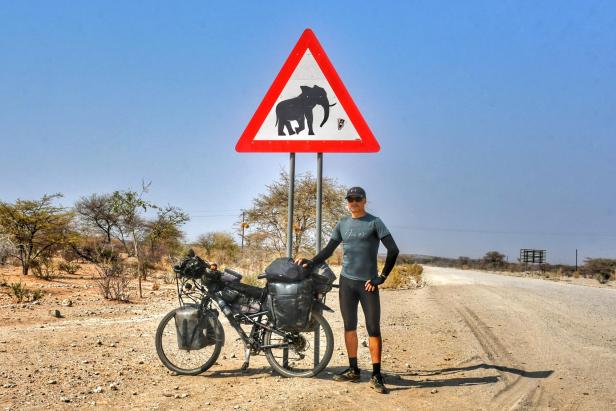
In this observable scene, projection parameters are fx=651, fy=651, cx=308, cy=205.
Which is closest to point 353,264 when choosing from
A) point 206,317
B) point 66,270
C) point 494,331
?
point 206,317

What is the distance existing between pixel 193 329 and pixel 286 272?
1.29 metres

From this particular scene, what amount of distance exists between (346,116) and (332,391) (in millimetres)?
2824

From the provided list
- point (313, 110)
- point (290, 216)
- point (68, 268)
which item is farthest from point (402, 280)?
point (313, 110)

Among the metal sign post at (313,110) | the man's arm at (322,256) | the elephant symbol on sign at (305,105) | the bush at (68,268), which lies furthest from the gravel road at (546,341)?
the bush at (68,268)

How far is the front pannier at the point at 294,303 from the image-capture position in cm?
655

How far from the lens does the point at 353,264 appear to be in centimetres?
664

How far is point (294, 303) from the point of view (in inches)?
258

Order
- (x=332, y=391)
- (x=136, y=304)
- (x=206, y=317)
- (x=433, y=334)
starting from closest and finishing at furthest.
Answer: (x=332, y=391) → (x=206, y=317) → (x=433, y=334) → (x=136, y=304)

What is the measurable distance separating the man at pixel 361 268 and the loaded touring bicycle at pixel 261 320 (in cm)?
22

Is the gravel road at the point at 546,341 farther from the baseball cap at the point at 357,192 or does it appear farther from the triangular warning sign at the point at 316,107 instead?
the triangular warning sign at the point at 316,107

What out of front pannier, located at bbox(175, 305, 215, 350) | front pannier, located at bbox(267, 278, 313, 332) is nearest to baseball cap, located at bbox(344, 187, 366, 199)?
front pannier, located at bbox(267, 278, 313, 332)

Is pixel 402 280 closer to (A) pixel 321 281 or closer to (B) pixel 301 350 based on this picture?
(B) pixel 301 350

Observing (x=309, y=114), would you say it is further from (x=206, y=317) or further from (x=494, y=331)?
(x=494, y=331)

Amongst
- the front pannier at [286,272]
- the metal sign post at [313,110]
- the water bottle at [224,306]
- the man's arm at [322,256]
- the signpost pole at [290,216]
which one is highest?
the metal sign post at [313,110]
